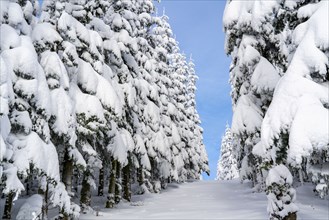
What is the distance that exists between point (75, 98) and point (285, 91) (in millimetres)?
9927

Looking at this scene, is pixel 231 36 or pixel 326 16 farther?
pixel 231 36

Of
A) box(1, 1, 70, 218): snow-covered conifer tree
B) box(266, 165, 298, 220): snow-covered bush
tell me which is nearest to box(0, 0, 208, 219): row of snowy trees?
box(1, 1, 70, 218): snow-covered conifer tree

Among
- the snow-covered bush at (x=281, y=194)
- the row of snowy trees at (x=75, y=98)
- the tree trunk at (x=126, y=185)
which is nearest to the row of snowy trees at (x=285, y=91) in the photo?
the snow-covered bush at (x=281, y=194)

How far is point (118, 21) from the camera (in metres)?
24.3

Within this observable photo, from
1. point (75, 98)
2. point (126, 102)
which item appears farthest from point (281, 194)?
point (126, 102)

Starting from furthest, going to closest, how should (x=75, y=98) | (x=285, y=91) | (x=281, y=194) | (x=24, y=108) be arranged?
(x=75, y=98) → (x=281, y=194) → (x=24, y=108) → (x=285, y=91)

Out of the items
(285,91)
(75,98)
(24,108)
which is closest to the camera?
(285,91)

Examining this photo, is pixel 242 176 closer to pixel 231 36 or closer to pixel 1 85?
pixel 231 36

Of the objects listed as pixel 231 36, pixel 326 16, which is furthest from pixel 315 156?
pixel 231 36

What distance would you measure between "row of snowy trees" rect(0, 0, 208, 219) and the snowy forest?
0.05 metres

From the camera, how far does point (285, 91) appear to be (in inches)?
388

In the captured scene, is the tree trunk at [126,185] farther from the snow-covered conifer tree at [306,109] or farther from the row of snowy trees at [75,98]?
the snow-covered conifer tree at [306,109]

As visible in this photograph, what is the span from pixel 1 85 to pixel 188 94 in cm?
4906

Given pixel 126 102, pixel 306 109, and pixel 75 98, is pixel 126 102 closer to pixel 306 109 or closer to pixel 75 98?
pixel 75 98
